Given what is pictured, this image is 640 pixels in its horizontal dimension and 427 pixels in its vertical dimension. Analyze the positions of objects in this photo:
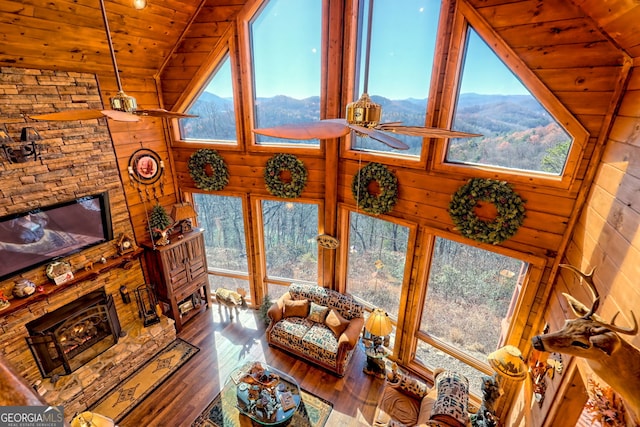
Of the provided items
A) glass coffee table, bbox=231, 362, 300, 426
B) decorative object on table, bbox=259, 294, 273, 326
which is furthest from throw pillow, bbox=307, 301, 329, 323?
glass coffee table, bbox=231, 362, 300, 426

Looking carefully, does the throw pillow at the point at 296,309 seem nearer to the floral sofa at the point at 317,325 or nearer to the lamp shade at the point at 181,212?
the floral sofa at the point at 317,325

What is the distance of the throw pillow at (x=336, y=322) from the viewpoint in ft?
16.6

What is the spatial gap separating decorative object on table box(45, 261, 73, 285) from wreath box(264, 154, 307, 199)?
10.4ft

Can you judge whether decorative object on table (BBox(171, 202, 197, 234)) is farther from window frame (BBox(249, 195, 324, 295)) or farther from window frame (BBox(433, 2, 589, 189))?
window frame (BBox(433, 2, 589, 189))

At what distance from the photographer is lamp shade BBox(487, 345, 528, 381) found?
3.26 m

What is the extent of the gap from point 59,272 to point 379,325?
15.4 ft

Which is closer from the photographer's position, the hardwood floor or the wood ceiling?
the wood ceiling

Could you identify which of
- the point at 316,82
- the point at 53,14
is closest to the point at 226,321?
the point at 316,82

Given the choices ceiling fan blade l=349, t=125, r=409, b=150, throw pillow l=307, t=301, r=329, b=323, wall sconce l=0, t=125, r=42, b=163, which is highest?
ceiling fan blade l=349, t=125, r=409, b=150

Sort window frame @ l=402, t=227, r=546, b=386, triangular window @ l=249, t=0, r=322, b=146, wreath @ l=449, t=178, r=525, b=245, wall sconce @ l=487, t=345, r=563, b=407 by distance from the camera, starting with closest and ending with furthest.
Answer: wall sconce @ l=487, t=345, r=563, b=407 → wreath @ l=449, t=178, r=525, b=245 → window frame @ l=402, t=227, r=546, b=386 → triangular window @ l=249, t=0, r=322, b=146

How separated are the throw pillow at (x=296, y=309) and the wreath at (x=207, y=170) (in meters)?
2.51

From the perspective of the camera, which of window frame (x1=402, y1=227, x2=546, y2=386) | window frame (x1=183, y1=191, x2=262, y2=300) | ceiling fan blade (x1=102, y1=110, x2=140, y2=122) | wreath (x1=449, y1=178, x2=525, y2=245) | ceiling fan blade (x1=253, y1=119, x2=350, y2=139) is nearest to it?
ceiling fan blade (x1=253, y1=119, x2=350, y2=139)

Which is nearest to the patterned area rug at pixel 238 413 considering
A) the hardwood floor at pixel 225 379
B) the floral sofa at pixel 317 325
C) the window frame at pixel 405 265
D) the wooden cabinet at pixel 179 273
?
the hardwood floor at pixel 225 379

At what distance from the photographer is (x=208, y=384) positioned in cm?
471
